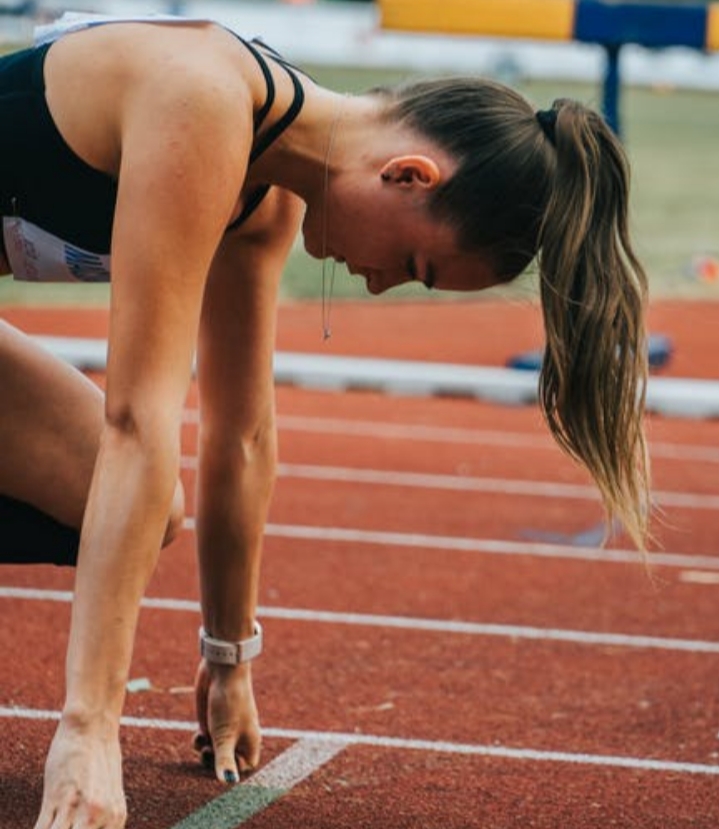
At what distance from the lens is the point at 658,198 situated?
21.5 meters

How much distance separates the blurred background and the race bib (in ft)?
46.9

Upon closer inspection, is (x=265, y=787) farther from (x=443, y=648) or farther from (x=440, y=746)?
(x=443, y=648)

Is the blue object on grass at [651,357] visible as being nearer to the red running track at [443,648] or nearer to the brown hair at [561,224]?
the red running track at [443,648]

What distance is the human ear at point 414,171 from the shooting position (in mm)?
2857

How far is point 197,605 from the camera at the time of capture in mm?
5324

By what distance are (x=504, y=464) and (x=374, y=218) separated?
514 cm

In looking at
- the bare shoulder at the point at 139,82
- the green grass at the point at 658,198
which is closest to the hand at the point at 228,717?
the green grass at the point at 658,198

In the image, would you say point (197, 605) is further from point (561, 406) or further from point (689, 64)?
point (689, 64)

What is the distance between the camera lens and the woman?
8.82 feet

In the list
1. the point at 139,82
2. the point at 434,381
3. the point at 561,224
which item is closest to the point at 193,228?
the point at 139,82

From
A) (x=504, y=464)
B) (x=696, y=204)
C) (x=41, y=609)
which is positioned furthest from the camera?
(x=696, y=204)

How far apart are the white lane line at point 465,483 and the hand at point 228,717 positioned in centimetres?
373

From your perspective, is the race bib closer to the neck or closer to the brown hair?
the neck

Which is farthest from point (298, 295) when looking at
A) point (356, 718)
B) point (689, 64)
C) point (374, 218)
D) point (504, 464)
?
point (689, 64)
